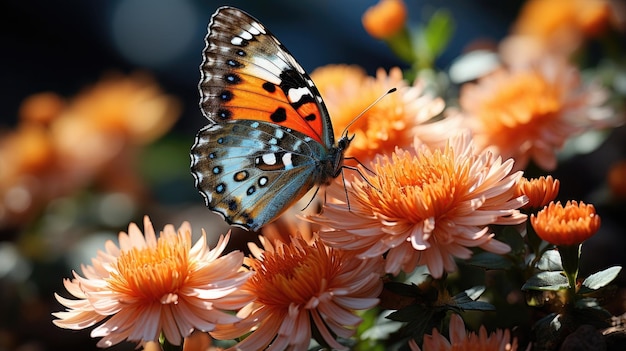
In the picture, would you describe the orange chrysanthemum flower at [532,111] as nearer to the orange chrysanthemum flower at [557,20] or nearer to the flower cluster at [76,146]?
the orange chrysanthemum flower at [557,20]

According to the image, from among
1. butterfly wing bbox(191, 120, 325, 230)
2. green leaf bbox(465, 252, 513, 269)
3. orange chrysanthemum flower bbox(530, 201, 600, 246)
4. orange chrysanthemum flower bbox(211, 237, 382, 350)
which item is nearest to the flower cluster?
butterfly wing bbox(191, 120, 325, 230)

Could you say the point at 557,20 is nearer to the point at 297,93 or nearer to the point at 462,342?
the point at 297,93

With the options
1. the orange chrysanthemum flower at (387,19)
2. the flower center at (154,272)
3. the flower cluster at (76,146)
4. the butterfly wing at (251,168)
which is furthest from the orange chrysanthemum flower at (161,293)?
the flower cluster at (76,146)

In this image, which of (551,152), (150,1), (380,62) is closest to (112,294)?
(551,152)

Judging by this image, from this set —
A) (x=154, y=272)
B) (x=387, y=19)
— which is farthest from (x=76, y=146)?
(x=154, y=272)

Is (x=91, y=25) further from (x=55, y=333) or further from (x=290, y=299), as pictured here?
(x=290, y=299)

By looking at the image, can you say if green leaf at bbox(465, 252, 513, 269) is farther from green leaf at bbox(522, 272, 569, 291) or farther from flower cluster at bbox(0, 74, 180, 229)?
flower cluster at bbox(0, 74, 180, 229)
